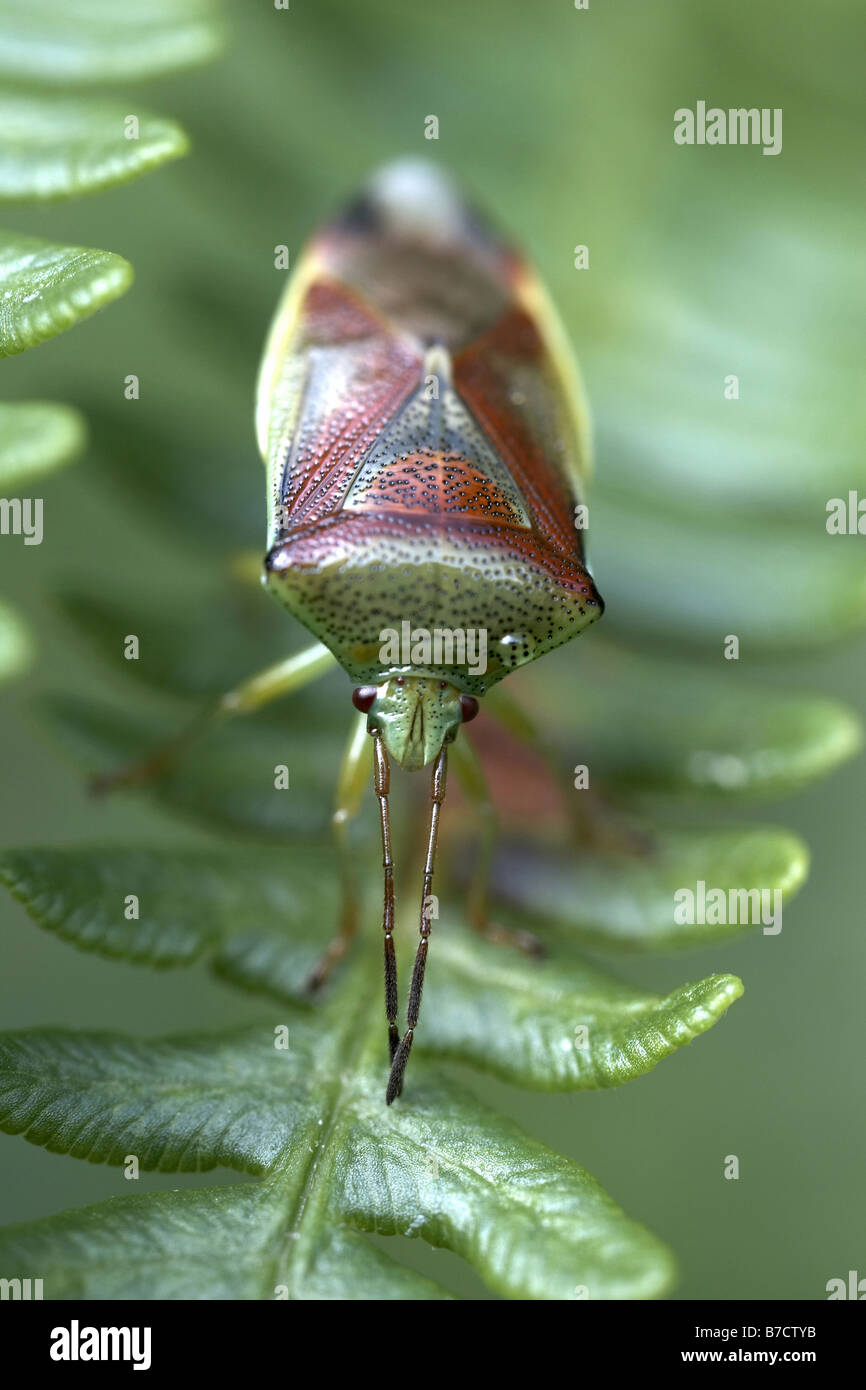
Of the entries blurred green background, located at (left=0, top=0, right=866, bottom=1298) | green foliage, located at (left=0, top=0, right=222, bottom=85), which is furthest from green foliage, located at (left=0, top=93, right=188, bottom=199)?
blurred green background, located at (left=0, top=0, right=866, bottom=1298)

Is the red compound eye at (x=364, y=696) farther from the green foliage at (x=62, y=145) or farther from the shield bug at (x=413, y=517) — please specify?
the green foliage at (x=62, y=145)

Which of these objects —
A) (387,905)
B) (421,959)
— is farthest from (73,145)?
(421,959)

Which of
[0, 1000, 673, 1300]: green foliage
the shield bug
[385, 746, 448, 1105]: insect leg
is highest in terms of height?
the shield bug

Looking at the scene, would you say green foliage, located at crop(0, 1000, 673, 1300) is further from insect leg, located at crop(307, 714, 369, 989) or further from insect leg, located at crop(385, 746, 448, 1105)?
insect leg, located at crop(307, 714, 369, 989)

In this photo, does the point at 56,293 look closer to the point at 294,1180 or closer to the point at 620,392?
the point at 294,1180

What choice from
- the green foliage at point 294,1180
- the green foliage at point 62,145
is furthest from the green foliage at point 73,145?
the green foliage at point 294,1180

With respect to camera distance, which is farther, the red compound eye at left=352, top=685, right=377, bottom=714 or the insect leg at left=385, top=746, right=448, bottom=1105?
the red compound eye at left=352, top=685, right=377, bottom=714
